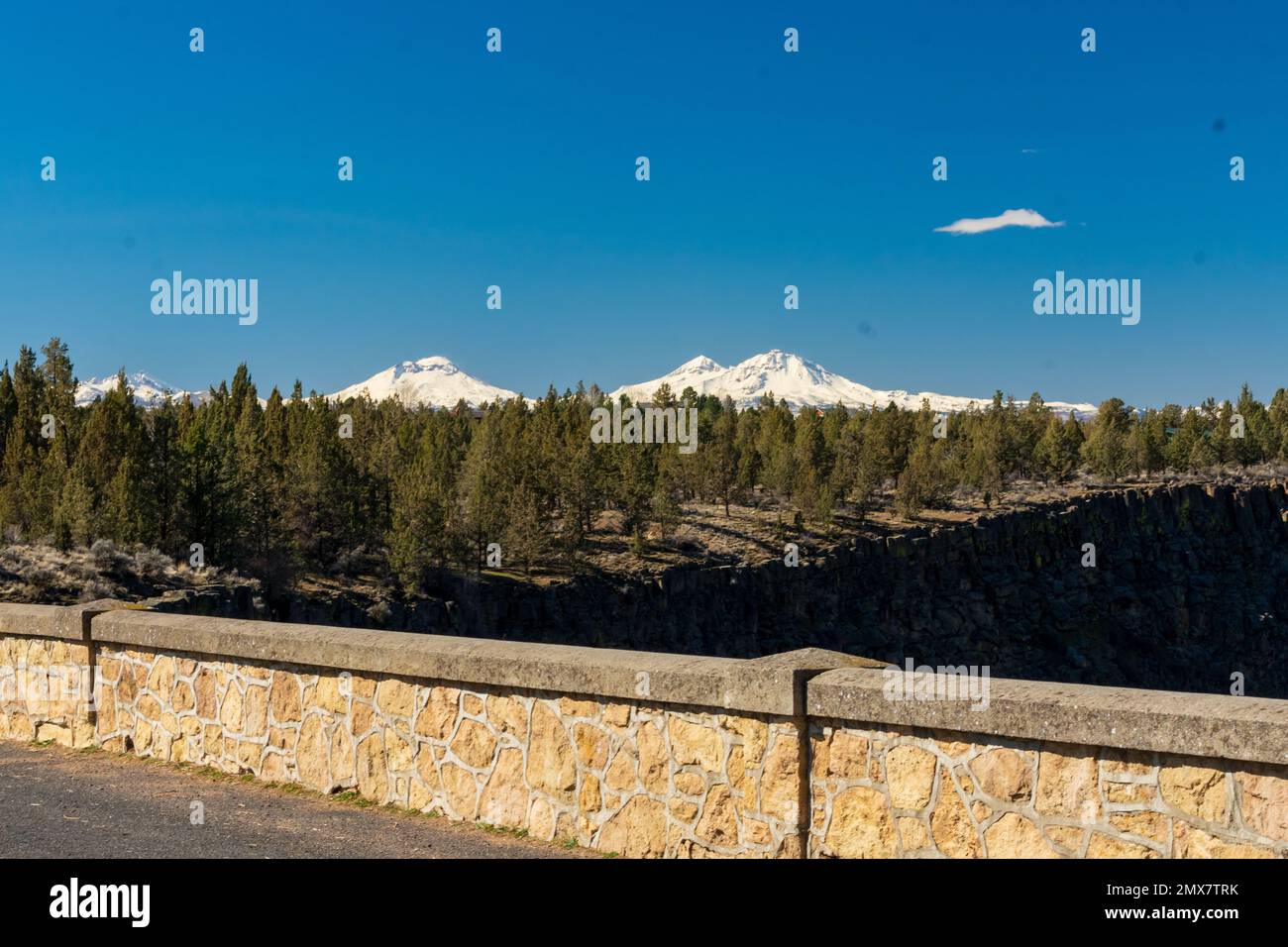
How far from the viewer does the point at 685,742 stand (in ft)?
20.7

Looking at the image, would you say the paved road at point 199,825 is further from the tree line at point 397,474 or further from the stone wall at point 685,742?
the tree line at point 397,474

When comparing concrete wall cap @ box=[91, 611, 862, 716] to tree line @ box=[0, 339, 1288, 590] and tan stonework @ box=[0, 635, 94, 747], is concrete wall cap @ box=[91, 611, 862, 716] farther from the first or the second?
tree line @ box=[0, 339, 1288, 590]

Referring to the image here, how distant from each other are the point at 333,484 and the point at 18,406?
553 inches

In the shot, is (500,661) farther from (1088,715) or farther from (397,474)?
(397,474)

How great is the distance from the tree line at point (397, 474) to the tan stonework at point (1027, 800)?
33.4m

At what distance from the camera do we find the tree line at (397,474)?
37.2 m

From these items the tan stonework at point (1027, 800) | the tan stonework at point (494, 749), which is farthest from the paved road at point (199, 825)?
the tan stonework at point (1027, 800)

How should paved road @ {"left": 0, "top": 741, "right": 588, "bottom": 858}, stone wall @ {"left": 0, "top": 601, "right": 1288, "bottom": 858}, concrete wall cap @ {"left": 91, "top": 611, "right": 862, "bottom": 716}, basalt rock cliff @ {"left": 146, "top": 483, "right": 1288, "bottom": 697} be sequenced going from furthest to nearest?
1. basalt rock cliff @ {"left": 146, "top": 483, "right": 1288, "bottom": 697}
2. paved road @ {"left": 0, "top": 741, "right": 588, "bottom": 858}
3. concrete wall cap @ {"left": 91, "top": 611, "right": 862, "bottom": 716}
4. stone wall @ {"left": 0, "top": 601, "right": 1288, "bottom": 858}

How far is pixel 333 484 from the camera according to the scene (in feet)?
143

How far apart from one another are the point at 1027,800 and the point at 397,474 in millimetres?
48015

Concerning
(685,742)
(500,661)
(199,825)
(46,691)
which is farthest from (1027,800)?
(46,691)

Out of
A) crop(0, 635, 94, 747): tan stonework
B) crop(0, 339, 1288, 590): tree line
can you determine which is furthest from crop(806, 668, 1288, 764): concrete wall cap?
crop(0, 339, 1288, 590): tree line

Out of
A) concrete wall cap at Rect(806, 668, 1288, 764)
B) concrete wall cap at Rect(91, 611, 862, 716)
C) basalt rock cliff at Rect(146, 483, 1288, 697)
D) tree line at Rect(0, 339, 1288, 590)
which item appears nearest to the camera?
concrete wall cap at Rect(806, 668, 1288, 764)

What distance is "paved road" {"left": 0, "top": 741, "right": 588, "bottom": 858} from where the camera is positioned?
6746 millimetres
